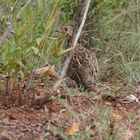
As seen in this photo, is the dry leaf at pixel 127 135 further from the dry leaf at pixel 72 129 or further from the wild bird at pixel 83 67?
the wild bird at pixel 83 67

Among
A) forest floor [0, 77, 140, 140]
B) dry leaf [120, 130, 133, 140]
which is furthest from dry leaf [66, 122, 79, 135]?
dry leaf [120, 130, 133, 140]

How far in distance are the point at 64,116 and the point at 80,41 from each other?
1.11 m

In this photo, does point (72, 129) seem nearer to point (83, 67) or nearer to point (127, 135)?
point (127, 135)

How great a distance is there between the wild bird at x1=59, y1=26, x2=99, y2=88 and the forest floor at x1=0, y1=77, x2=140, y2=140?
0.49 feet

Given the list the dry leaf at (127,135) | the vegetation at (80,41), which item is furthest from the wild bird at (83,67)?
the dry leaf at (127,135)

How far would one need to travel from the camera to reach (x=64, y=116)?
2395 mm

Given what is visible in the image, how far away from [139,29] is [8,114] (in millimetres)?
2081

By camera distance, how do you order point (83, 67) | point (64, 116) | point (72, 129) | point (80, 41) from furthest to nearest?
point (80, 41) < point (83, 67) < point (64, 116) < point (72, 129)

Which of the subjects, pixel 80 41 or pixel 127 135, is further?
pixel 80 41

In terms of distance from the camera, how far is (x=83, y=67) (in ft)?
10.0

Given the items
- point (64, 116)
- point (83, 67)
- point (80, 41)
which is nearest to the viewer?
point (64, 116)

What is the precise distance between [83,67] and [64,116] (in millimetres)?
724

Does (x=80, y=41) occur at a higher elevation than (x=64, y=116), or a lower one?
higher

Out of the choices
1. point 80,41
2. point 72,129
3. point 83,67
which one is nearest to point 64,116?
point 72,129
